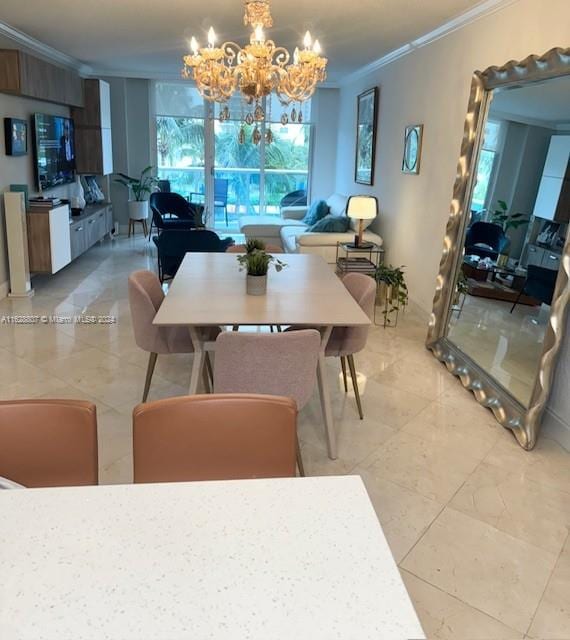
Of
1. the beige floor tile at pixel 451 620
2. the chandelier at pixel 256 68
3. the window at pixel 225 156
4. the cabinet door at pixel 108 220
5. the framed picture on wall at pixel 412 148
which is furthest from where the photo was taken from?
the window at pixel 225 156

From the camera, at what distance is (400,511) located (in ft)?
7.54

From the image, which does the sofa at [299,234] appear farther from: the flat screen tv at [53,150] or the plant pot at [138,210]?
the flat screen tv at [53,150]

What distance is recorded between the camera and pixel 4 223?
5027 mm

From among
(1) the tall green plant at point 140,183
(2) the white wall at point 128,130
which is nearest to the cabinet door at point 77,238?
(1) the tall green plant at point 140,183

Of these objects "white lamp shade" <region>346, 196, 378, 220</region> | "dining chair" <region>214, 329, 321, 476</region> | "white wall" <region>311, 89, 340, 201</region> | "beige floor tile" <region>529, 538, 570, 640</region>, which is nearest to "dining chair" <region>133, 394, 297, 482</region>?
"dining chair" <region>214, 329, 321, 476</region>

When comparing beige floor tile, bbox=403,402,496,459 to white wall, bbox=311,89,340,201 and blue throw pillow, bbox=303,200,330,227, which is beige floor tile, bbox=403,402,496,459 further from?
white wall, bbox=311,89,340,201

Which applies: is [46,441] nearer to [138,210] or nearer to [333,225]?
[333,225]

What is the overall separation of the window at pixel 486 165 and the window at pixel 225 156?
5576 mm

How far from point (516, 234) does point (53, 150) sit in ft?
17.7

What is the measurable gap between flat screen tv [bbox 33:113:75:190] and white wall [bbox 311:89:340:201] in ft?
13.0

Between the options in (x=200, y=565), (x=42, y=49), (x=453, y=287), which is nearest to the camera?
(x=200, y=565)

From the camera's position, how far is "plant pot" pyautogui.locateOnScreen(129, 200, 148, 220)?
27.6 feet

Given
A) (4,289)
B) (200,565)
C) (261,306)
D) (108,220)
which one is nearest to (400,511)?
(261,306)

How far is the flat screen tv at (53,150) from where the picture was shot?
5812mm
